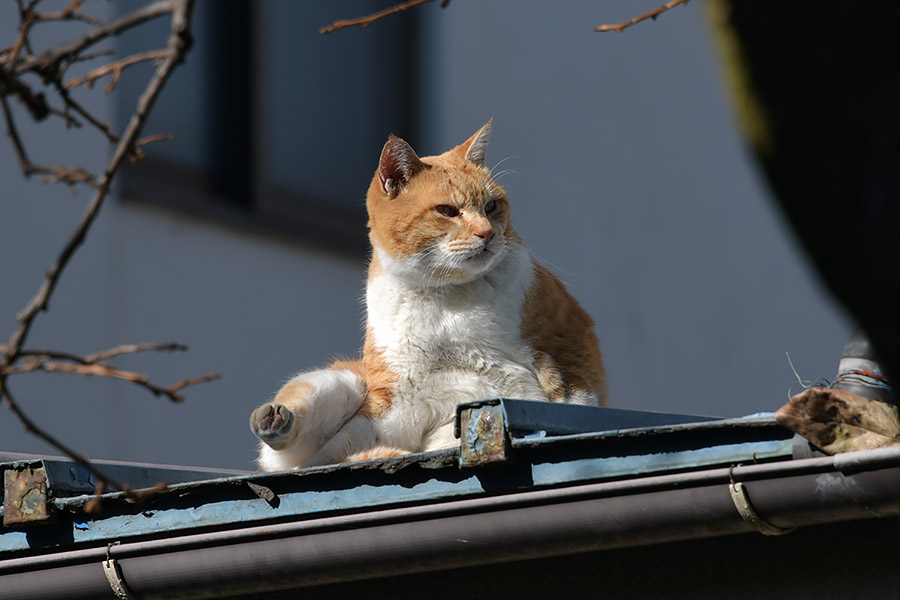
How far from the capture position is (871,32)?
0.81 m

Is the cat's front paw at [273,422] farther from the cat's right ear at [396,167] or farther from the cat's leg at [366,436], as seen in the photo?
the cat's right ear at [396,167]

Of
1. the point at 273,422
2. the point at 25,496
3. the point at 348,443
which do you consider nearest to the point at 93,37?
the point at 25,496

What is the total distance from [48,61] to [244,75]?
422 centimetres

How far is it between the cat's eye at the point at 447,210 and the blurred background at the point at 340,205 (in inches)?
34.4

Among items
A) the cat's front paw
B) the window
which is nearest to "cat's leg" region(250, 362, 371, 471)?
the cat's front paw

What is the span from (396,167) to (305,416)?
2.38 feet

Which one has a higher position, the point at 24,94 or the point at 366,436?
the point at 24,94

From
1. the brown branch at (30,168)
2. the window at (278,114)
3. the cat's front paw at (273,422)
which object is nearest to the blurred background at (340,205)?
the window at (278,114)

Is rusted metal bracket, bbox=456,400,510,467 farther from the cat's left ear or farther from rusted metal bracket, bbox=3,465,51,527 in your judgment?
the cat's left ear

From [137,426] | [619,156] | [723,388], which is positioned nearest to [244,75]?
[137,426]

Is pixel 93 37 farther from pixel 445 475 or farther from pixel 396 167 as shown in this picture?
pixel 396 167

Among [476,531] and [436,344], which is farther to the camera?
[436,344]

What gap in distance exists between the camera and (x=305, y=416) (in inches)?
95.0

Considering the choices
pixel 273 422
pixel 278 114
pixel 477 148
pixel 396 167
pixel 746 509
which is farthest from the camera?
pixel 278 114
